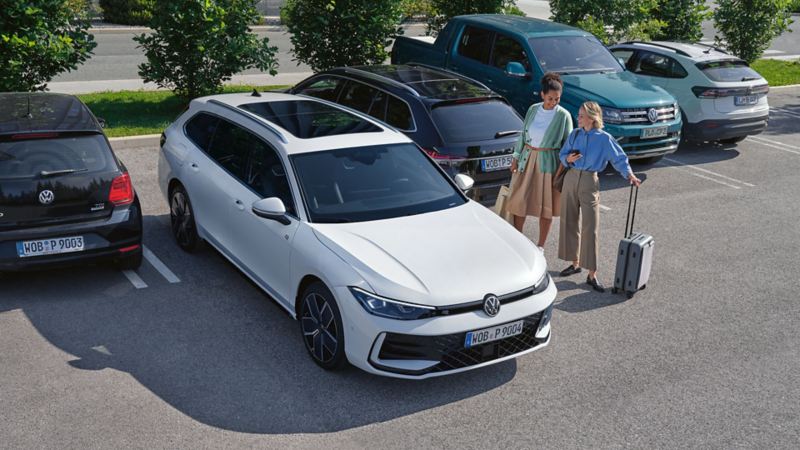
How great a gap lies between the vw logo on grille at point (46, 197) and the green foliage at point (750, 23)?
17.4m

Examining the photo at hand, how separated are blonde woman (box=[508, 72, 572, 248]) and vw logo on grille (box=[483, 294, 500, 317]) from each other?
281 cm

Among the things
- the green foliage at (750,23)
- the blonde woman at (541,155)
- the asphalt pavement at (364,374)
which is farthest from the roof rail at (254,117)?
the green foliage at (750,23)

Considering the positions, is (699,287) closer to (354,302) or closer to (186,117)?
(354,302)

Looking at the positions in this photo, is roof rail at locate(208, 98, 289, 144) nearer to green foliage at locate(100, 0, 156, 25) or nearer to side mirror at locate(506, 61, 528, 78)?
side mirror at locate(506, 61, 528, 78)

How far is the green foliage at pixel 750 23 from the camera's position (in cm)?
2002

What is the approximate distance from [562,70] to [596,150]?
489cm

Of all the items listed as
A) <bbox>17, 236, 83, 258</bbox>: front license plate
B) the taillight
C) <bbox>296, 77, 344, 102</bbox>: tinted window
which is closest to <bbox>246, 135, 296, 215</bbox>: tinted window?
the taillight

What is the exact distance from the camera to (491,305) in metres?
6.11

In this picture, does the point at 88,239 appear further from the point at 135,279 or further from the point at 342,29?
the point at 342,29

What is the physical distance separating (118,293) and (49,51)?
231 inches

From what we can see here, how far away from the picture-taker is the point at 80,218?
754cm

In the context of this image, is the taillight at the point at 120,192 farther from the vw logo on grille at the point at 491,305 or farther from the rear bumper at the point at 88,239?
the vw logo on grille at the point at 491,305

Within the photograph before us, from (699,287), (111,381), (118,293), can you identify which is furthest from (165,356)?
(699,287)

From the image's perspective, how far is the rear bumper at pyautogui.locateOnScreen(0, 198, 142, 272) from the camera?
7.27m
